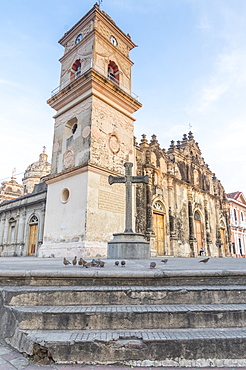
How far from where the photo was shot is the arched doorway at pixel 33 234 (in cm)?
1866

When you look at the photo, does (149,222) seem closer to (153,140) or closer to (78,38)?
(153,140)

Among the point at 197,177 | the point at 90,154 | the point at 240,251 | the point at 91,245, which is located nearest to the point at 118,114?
the point at 90,154

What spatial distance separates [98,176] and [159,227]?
24.4ft

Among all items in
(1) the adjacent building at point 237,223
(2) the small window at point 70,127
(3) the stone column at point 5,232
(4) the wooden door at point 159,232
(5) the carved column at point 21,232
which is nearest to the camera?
(2) the small window at point 70,127

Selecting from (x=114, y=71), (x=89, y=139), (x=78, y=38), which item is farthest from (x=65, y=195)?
(x=78, y=38)

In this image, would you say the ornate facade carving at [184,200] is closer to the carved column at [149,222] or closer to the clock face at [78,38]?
the carved column at [149,222]

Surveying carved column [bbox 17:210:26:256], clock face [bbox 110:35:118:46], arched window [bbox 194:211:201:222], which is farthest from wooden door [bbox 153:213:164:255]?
clock face [bbox 110:35:118:46]

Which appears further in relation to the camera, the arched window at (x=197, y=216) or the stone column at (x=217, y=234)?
the stone column at (x=217, y=234)

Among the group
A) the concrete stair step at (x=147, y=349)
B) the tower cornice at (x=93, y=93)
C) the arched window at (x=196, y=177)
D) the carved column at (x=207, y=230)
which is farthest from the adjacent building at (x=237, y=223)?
the concrete stair step at (x=147, y=349)

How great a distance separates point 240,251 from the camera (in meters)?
33.6

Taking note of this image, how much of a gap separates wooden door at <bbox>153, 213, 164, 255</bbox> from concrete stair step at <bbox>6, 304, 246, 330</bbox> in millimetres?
15482

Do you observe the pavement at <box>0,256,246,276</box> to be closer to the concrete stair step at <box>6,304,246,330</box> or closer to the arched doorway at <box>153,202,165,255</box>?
the concrete stair step at <box>6,304,246,330</box>

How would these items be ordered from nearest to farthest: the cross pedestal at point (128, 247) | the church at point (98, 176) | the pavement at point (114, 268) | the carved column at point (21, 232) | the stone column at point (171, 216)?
1. the pavement at point (114, 268)
2. the cross pedestal at point (128, 247)
3. the church at point (98, 176)
4. the stone column at point (171, 216)
5. the carved column at point (21, 232)

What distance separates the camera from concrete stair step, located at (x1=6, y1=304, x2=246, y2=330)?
2811mm
